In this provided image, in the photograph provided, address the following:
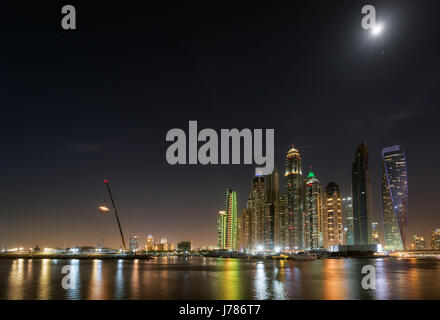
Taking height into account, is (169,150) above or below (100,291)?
above

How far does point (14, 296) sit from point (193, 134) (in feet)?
84.3

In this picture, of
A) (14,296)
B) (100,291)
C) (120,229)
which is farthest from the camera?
(120,229)

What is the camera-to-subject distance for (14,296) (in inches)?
1473
